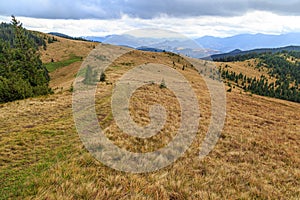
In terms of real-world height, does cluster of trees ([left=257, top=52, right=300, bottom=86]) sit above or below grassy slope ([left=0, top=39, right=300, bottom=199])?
above

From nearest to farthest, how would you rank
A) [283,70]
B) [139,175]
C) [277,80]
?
[139,175], [277,80], [283,70]

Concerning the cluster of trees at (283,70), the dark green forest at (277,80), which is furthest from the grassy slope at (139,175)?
the cluster of trees at (283,70)

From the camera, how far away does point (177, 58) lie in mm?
110875

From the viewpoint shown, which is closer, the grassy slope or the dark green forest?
the grassy slope

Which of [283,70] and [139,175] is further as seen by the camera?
[283,70]

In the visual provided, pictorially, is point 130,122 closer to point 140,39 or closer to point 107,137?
point 107,137

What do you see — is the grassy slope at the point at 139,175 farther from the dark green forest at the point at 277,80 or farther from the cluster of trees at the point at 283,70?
the cluster of trees at the point at 283,70

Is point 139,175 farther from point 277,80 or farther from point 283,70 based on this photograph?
point 283,70

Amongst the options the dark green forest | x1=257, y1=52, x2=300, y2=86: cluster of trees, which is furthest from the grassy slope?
x1=257, y1=52, x2=300, y2=86: cluster of trees

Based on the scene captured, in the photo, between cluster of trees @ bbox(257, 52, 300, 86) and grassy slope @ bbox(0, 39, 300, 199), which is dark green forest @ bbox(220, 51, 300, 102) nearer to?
cluster of trees @ bbox(257, 52, 300, 86)

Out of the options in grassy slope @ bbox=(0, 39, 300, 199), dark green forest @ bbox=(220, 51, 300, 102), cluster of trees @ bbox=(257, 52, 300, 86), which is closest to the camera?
grassy slope @ bbox=(0, 39, 300, 199)

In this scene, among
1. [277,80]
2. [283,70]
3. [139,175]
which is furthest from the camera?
[283,70]

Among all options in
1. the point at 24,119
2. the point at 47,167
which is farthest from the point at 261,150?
the point at 24,119

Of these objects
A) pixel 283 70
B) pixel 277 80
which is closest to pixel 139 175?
pixel 277 80
